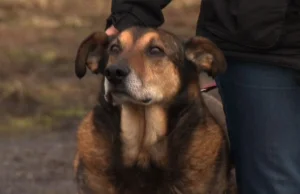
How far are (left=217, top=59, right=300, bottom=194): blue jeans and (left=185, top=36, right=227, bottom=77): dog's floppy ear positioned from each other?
9cm

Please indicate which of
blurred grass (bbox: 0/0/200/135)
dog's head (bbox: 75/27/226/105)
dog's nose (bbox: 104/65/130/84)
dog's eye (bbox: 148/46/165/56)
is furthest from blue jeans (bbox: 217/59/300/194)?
blurred grass (bbox: 0/0/200/135)

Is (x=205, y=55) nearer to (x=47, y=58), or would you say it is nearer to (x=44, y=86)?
(x=44, y=86)

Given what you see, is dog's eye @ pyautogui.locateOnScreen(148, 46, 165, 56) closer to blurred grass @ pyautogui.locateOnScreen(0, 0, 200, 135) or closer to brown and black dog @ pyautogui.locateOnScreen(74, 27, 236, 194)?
brown and black dog @ pyautogui.locateOnScreen(74, 27, 236, 194)

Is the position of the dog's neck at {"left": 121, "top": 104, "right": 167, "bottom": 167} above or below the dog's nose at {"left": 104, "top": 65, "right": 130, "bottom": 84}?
below

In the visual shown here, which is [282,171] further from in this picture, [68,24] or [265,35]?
[68,24]

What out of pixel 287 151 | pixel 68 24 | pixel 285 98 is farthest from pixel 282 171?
pixel 68 24

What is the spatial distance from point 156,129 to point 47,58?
578 cm

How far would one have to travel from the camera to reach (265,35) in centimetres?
372

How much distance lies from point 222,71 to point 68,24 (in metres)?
7.64

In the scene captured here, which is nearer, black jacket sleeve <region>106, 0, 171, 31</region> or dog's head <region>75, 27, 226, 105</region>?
dog's head <region>75, 27, 226, 105</region>

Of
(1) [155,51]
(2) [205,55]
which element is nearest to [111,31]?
(1) [155,51]

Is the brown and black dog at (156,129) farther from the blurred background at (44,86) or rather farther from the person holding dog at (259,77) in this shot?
the blurred background at (44,86)

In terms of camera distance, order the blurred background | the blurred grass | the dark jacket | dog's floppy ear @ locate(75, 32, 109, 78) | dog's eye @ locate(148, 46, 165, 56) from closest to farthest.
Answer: the dark jacket → dog's eye @ locate(148, 46, 165, 56) → dog's floppy ear @ locate(75, 32, 109, 78) → the blurred background → the blurred grass

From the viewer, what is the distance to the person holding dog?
3.71 meters
